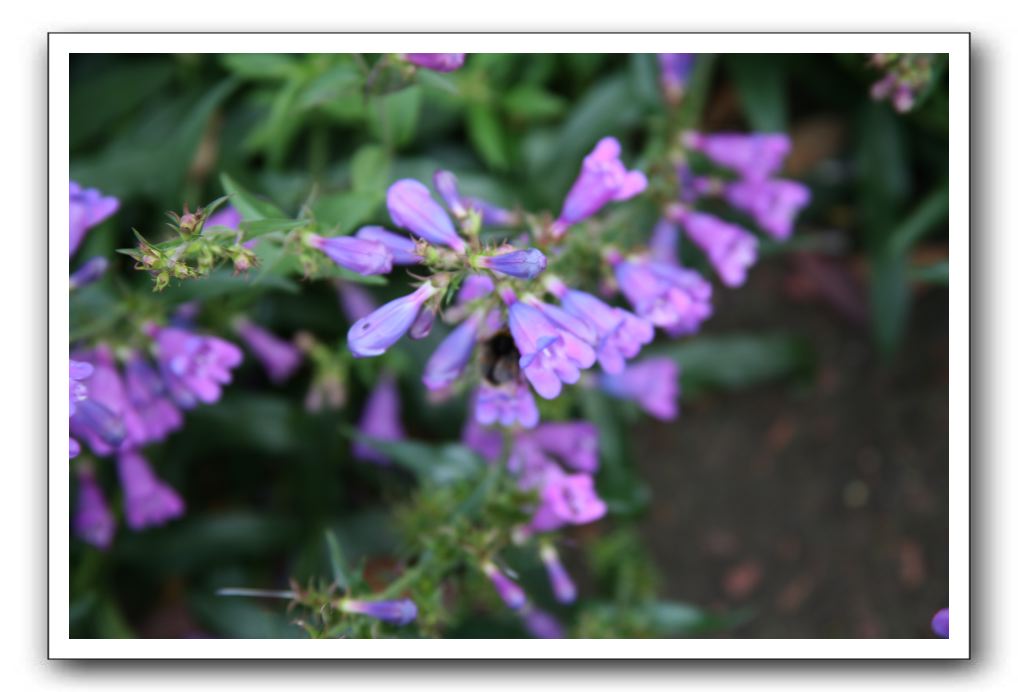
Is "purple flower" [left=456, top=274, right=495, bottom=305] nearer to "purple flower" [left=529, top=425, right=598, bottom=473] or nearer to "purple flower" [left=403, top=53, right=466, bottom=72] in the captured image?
"purple flower" [left=403, top=53, right=466, bottom=72]

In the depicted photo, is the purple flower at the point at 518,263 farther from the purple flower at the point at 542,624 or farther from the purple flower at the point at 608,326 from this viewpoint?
the purple flower at the point at 542,624

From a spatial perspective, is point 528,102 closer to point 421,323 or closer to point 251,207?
point 251,207

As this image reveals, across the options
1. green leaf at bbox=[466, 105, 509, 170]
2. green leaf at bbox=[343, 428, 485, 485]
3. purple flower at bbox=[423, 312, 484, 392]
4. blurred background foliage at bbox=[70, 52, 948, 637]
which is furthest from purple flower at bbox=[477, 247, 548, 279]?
green leaf at bbox=[466, 105, 509, 170]

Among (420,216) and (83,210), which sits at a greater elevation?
(83,210)

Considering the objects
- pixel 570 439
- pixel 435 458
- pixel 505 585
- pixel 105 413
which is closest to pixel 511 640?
pixel 505 585
